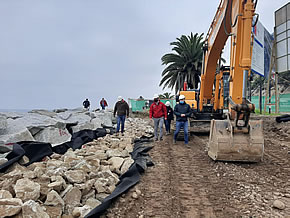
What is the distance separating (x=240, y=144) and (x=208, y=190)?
1.39 m

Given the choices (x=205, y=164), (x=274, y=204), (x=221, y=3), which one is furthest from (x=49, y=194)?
(x=221, y=3)

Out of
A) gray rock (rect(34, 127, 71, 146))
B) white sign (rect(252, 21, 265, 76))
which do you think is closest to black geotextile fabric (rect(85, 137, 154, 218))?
gray rock (rect(34, 127, 71, 146))

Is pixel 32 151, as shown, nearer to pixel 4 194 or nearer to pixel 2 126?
pixel 2 126

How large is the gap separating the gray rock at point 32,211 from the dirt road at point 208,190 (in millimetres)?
721

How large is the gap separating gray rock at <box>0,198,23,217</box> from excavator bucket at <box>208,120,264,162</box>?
344 cm

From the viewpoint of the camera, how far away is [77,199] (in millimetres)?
2516

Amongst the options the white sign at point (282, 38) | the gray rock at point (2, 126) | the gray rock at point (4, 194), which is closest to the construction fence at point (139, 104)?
the white sign at point (282, 38)

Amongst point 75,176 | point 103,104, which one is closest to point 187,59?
point 103,104

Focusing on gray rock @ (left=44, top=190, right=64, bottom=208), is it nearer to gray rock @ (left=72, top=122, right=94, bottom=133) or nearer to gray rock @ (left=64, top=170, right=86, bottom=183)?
gray rock @ (left=64, top=170, right=86, bottom=183)

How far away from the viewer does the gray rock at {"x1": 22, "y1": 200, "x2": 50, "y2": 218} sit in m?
1.98

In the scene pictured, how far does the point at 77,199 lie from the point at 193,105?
21.5ft

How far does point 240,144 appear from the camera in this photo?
4.02 m

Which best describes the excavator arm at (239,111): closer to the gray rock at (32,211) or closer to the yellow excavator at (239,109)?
the yellow excavator at (239,109)

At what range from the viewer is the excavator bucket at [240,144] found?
4004 mm
